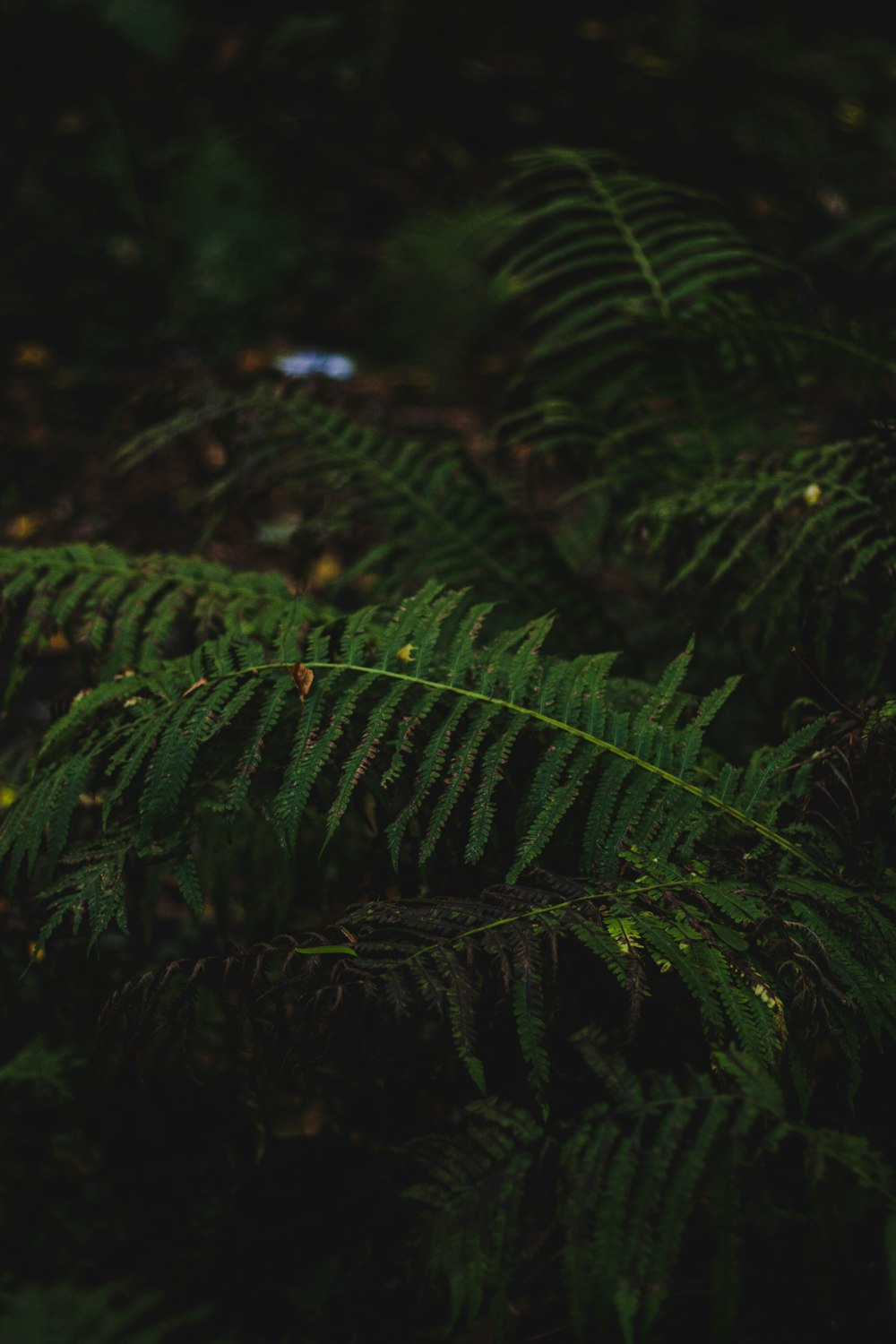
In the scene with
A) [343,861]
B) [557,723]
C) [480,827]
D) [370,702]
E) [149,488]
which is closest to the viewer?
[480,827]

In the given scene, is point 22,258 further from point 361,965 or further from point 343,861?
point 361,965

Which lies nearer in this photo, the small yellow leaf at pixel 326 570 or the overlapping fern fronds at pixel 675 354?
the overlapping fern fronds at pixel 675 354

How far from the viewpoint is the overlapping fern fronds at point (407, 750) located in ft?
3.95

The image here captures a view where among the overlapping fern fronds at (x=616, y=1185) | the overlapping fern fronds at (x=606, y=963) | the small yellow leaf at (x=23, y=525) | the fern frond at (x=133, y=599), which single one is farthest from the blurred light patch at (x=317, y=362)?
the overlapping fern fronds at (x=616, y=1185)

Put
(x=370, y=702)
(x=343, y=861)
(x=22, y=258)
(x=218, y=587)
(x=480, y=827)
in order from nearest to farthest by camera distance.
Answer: (x=480, y=827), (x=370, y=702), (x=343, y=861), (x=218, y=587), (x=22, y=258)

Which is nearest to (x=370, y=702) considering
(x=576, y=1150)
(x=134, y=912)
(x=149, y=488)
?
(x=134, y=912)

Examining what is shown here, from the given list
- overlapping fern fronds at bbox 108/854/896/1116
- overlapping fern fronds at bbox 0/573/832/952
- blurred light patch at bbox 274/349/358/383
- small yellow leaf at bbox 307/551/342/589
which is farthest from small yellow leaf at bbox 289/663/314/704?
blurred light patch at bbox 274/349/358/383

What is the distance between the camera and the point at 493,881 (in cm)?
140

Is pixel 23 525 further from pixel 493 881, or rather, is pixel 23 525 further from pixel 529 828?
pixel 529 828

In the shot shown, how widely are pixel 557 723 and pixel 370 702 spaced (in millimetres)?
257

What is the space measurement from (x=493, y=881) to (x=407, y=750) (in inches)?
10.5

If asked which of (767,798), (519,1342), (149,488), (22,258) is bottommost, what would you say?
(519,1342)

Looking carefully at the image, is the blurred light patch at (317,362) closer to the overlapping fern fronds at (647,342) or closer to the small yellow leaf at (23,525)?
the small yellow leaf at (23,525)

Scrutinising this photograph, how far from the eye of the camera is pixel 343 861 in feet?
4.99
